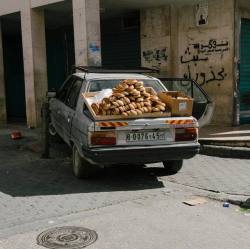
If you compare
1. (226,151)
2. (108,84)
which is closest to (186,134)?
(108,84)

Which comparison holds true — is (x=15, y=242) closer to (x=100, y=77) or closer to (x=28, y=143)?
(x=100, y=77)

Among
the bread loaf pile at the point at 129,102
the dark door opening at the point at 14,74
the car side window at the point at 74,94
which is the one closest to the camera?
the bread loaf pile at the point at 129,102

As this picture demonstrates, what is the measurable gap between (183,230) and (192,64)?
780cm

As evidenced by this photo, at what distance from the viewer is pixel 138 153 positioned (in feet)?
20.1

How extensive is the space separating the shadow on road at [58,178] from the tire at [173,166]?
16 centimetres

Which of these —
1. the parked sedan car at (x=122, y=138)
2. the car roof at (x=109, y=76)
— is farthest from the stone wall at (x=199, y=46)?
the parked sedan car at (x=122, y=138)

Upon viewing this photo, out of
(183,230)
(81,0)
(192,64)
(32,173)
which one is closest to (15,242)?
(183,230)

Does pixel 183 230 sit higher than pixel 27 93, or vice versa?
pixel 27 93

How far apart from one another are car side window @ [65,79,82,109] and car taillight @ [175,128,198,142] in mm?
1857

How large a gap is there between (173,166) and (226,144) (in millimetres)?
2028

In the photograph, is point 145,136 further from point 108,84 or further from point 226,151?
point 226,151

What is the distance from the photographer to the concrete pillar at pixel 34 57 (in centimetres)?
1251

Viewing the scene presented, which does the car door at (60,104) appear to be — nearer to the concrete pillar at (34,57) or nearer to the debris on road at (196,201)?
the debris on road at (196,201)

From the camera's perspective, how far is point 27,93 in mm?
13039
